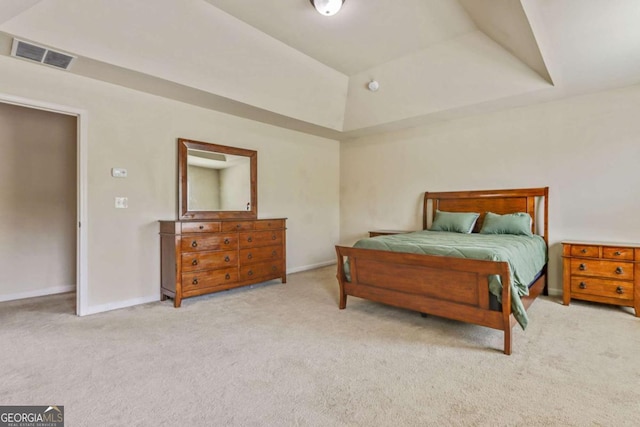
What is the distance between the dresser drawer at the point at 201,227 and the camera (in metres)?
3.53

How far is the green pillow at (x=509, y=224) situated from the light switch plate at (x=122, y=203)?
4.35m

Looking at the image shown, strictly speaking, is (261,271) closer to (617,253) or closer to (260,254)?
(260,254)

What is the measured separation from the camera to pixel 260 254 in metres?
4.30

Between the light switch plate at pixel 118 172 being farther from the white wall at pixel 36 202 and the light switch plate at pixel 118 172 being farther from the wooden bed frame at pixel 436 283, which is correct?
the wooden bed frame at pixel 436 283

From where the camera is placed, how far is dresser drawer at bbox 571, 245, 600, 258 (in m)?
3.31

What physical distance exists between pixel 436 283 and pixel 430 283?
55 mm

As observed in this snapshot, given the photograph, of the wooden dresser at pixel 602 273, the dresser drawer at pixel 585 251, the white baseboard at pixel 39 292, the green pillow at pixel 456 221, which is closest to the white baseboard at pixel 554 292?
the wooden dresser at pixel 602 273

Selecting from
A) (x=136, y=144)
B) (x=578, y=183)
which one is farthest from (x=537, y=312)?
(x=136, y=144)

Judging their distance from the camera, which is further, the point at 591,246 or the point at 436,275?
the point at 591,246

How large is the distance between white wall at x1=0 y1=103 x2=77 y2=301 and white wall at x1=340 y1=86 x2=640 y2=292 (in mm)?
4797

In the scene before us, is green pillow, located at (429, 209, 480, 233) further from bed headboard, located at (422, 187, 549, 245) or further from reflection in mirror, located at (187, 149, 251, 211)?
reflection in mirror, located at (187, 149, 251, 211)

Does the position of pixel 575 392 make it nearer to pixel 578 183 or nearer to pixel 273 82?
pixel 578 183

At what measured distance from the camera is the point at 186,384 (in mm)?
1950

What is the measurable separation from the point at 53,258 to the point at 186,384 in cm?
361
